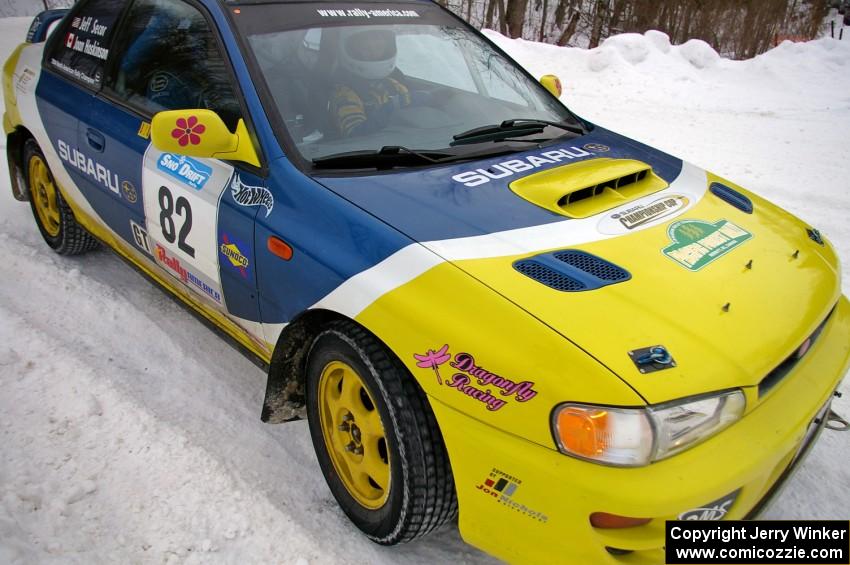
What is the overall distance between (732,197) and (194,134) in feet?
6.92

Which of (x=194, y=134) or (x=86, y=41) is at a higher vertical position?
(x=86, y=41)

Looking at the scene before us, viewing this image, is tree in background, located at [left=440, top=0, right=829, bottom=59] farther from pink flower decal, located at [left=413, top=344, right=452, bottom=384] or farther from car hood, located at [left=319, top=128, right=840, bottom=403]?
pink flower decal, located at [left=413, top=344, right=452, bottom=384]

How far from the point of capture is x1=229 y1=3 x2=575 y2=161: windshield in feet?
7.99

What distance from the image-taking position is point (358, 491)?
2.19 meters

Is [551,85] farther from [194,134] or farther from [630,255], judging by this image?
[194,134]

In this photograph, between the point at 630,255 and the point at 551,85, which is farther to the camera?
the point at 551,85

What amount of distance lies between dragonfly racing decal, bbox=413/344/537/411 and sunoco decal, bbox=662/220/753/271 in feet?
2.44

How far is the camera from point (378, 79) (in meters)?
2.75

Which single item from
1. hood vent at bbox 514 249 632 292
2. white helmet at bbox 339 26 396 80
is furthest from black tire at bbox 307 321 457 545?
white helmet at bbox 339 26 396 80

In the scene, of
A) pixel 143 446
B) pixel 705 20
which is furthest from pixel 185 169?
pixel 705 20

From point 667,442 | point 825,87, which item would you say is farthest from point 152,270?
point 825,87

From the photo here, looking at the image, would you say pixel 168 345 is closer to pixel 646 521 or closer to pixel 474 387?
pixel 474 387

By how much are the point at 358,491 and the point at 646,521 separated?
1006 millimetres

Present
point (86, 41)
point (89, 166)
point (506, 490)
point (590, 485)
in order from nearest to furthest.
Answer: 1. point (590, 485)
2. point (506, 490)
3. point (89, 166)
4. point (86, 41)
